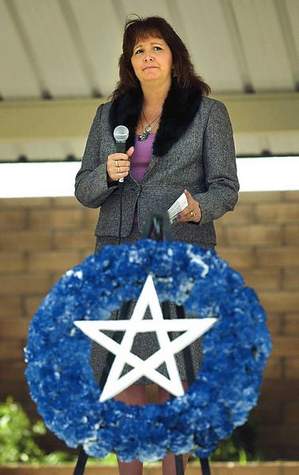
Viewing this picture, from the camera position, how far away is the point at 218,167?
10.1ft

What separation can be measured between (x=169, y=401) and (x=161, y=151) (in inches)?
25.6

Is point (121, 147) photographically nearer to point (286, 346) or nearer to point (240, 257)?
point (240, 257)

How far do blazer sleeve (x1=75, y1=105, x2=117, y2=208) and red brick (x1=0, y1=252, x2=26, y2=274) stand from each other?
10.2 feet

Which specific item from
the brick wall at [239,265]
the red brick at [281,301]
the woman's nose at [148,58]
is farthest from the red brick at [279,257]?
the woman's nose at [148,58]

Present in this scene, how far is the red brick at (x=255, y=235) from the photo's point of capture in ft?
20.2

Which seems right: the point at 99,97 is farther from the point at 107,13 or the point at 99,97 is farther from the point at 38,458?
the point at 38,458

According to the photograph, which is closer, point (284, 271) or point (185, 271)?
point (185, 271)

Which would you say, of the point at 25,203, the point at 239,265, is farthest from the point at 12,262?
the point at 239,265

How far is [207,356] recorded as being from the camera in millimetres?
2656

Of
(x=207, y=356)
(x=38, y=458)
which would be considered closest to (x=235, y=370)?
(x=207, y=356)

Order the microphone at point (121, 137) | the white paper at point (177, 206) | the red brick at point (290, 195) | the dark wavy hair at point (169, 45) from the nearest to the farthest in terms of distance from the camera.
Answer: the white paper at point (177, 206) < the microphone at point (121, 137) < the dark wavy hair at point (169, 45) < the red brick at point (290, 195)

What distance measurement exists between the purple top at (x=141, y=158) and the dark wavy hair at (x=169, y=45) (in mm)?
162

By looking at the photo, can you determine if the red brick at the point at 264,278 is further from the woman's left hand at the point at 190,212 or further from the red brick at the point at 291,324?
the woman's left hand at the point at 190,212

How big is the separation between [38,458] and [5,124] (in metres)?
1.61
